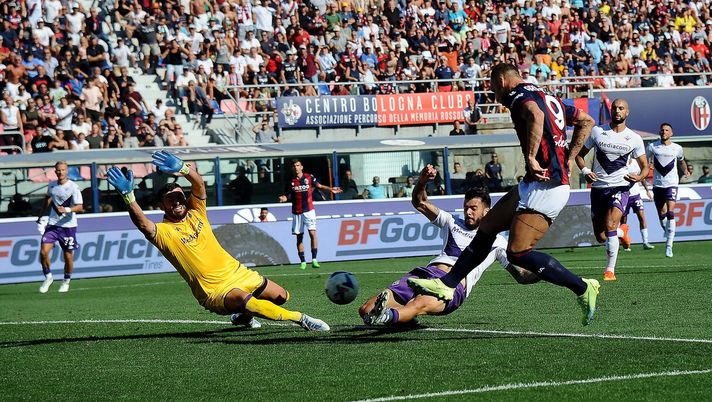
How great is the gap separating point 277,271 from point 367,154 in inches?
234

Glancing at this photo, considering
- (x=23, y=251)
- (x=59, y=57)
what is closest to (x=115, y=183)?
(x=23, y=251)

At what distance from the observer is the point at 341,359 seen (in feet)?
29.0

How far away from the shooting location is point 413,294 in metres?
10.7

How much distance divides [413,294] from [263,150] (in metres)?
16.2

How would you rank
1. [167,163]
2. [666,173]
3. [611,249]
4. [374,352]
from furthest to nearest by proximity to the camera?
[666,173] < [611,249] < [167,163] < [374,352]

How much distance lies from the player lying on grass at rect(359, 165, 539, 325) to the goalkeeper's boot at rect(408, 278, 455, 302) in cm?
66

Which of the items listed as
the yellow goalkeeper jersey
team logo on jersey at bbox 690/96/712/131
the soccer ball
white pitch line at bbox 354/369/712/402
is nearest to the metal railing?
the yellow goalkeeper jersey

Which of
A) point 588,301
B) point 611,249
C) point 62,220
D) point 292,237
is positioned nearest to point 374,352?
Result: point 588,301

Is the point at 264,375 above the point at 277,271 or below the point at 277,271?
above

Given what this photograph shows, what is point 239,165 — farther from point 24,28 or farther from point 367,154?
point 24,28

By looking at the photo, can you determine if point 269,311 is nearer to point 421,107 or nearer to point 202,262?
point 202,262

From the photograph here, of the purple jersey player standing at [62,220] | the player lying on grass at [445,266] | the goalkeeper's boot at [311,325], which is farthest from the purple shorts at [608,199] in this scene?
the purple jersey player standing at [62,220]

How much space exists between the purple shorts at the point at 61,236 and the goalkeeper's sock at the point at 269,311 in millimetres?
10263

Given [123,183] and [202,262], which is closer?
[123,183]
